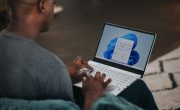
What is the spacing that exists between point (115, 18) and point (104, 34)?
3000 millimetres

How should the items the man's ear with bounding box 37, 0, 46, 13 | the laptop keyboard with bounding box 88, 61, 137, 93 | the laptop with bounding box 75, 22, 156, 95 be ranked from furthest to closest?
1. the laptop with bounding box 75, 22, 156, 95
2. the laptop keyboard with bounding box 88, 61, 137, 93
3. the man's ear with bounding box 37, 0, 46, 13

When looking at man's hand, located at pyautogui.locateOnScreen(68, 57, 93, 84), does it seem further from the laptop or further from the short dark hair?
the short dark hair

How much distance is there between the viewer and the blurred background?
296cm

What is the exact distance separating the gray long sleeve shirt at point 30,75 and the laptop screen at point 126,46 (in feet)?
2.04

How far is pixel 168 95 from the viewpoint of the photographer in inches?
105

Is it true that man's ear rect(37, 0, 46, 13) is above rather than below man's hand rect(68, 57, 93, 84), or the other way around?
above

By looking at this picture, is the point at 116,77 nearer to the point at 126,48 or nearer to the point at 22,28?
the point at 126,48

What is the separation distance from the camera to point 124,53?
172 centimetres

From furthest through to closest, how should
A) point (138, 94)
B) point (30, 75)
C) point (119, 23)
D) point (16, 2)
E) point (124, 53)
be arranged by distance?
point (119, 23)
point (124, 53)
point (138, 94)
point (16, 2)
point (30, 75)

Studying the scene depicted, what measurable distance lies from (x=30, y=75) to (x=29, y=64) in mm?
34

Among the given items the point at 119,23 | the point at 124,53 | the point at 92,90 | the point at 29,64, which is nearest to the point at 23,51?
the point at 29,64

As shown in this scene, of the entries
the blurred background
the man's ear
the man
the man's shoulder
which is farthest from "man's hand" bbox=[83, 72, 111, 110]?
the blurred background

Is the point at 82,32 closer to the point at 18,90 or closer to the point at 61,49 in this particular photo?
the point at 61,49

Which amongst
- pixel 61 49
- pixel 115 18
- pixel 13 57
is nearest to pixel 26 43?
pixel 13 57
